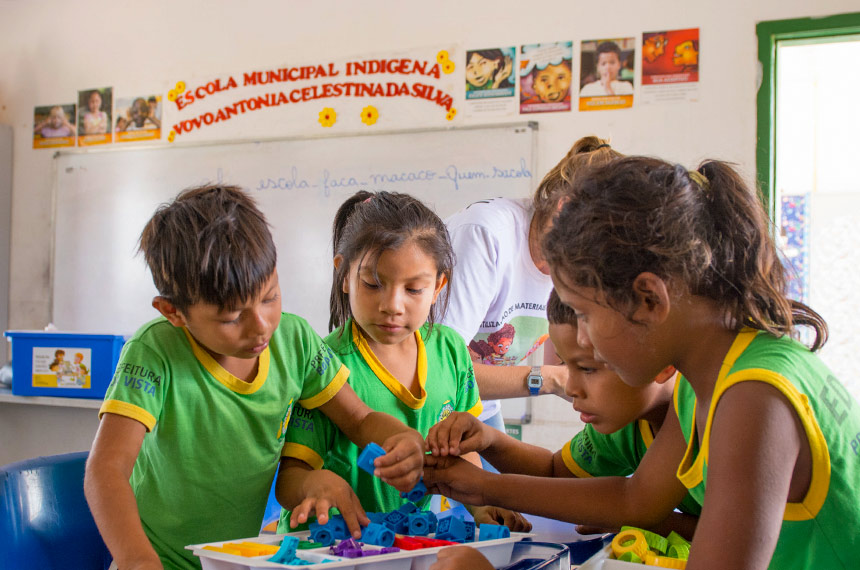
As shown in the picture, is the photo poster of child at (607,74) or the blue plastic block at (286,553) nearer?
the blue plastic block at (286,553)

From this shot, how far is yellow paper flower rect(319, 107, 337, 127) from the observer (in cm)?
308

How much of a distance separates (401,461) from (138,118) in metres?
2.91

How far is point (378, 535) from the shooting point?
2.59ft

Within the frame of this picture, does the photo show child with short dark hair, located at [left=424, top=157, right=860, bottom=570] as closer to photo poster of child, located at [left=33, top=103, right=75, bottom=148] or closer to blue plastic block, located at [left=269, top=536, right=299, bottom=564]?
blue plastic block, located at [left=269, top=536, right=299, bottom=564]

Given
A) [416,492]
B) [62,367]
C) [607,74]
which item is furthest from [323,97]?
[416,492]

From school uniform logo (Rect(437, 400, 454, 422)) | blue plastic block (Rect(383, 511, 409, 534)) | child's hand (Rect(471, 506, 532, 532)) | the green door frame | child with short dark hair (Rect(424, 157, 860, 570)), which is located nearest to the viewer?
child with short dark hair (Rect(424, 157, 860, 570))

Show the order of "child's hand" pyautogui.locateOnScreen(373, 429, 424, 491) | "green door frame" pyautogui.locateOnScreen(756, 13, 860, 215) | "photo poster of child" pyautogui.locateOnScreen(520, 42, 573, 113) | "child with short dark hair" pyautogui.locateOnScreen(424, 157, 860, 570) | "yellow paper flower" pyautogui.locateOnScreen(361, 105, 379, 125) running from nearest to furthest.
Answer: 1. "child with short dark hair" pyautogui.locateOnScreen(424, 157, 860, 570)
2. "child's hand" pyautogui.locateOnScreen(373, 429, 424, 491)
3. "green door frame" pyautogui.locateOnScreen(756, 13, 860, 215)
4. "photo poster of child" pyautogui.locateOnScreen(520, 42, 573, 113)
5. "yellow paper flower" pyautogui.locateOnScreen(361, 105, 379, 125)

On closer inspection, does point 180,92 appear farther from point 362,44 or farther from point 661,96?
point 661,96

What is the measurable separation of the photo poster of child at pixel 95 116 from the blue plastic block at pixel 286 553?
3.18 m

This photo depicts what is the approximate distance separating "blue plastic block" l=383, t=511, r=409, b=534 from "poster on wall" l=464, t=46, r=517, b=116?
85.9 inches

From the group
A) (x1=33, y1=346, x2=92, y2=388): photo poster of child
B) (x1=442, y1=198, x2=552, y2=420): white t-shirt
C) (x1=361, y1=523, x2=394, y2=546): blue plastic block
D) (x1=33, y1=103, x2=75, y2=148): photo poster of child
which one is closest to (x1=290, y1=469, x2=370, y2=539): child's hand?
(x1=361, y1=523, x2=394, y2=546): blue plastic block

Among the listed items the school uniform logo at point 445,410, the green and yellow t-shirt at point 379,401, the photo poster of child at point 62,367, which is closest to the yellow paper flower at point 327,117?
the photo poster of child at point 62,367

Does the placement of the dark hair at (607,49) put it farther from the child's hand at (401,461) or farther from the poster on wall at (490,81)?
the child's hand at (401,461)

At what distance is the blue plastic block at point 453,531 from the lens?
81cm
